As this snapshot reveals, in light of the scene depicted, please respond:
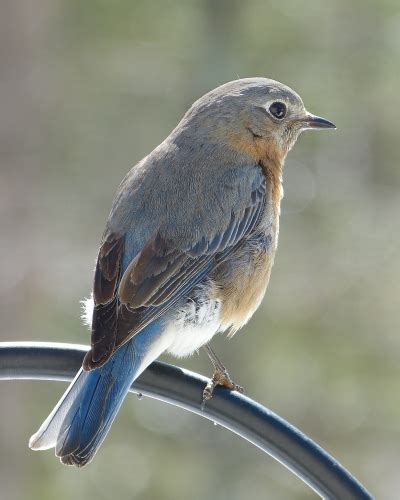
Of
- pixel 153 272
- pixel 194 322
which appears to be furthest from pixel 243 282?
pixel 153 272

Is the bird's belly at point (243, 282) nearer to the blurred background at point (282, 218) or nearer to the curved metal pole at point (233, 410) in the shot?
the curved metal pole at point (233, 410)

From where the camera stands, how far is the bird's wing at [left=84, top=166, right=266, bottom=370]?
3.21 m

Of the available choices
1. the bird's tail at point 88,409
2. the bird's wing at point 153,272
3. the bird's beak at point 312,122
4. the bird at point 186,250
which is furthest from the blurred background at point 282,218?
the bird's tail at point 88,409

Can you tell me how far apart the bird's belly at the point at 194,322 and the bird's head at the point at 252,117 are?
815 mm

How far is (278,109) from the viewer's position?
434 cm

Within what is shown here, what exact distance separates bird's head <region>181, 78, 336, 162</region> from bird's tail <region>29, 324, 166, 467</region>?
1.28 metres

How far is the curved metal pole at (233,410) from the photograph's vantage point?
8.76ft

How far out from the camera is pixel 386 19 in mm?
9180

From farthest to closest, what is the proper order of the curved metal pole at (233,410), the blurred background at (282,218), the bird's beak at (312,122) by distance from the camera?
the blurred background at (282,218), the bird's beak at (312,122), the curved metal pole at (233,410)

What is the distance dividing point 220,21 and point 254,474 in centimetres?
425

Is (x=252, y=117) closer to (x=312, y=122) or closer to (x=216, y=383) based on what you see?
(x=312, y=122)

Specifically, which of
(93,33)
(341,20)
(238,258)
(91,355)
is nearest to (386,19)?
(341,20)

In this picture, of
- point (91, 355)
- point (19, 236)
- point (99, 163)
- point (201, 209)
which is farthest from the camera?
point (99, 163)

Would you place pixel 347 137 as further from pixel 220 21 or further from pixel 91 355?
pixel 91 355
